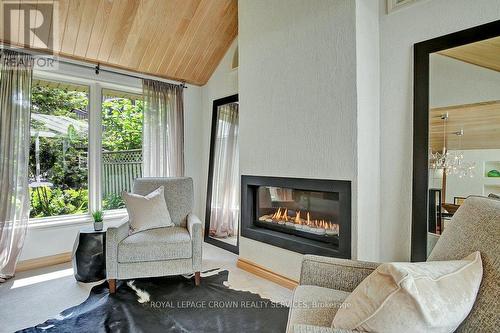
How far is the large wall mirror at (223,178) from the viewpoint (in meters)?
3.66

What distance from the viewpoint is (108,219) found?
3533mm

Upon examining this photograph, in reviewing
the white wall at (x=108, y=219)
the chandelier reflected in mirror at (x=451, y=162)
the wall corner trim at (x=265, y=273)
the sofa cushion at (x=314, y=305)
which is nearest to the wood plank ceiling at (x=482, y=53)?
the chandelier reflected in mirror at (x=451, y=162)

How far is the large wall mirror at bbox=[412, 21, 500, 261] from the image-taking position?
72.1 inches

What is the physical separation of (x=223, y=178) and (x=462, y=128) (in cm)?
264

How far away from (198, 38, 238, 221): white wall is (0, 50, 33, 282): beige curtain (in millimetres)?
2094

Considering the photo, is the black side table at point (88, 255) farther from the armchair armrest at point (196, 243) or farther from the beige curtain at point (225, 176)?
the beige curtain at point (225, 176)

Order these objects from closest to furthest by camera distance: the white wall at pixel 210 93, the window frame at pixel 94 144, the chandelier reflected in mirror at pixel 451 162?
1. the chandelier reflected in mirror at pixel 451 162
2. the window frame at pixel 94 144
3. the white wall at pixel 210 93

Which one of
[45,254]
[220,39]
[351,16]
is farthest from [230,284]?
[220,39]

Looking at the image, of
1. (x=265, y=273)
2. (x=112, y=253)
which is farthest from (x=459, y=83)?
(x=112, y=253)

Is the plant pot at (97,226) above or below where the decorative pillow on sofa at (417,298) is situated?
below

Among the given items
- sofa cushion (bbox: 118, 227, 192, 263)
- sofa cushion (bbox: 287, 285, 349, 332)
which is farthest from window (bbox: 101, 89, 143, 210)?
sofa cushion (bbox: 287, 285, 349, 332)

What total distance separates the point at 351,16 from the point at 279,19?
76 cm

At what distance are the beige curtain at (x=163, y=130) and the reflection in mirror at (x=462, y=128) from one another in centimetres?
296

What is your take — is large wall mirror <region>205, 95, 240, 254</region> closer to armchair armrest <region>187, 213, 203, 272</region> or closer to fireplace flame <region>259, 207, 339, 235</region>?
fireplace flame <region>259, 207, 339, 235</region>
